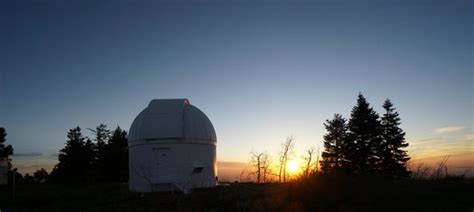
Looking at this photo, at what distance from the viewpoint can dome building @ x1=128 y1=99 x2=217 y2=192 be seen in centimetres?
2275

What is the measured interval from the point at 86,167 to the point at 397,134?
35383mm

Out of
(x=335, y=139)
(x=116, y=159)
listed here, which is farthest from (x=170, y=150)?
(x=116, y=159)

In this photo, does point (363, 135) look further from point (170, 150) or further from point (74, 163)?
point (74, 163)

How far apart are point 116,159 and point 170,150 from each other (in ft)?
84.8

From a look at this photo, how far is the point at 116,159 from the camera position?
1823 inches

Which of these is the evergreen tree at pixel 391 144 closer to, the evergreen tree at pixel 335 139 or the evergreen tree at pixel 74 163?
the evergreen tree at pixel 335 139

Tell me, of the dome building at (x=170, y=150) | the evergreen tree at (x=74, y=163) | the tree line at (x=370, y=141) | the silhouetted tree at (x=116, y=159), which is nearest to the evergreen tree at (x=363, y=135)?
the tree line at (x=370, y=141)

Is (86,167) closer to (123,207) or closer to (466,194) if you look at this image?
(123,207)

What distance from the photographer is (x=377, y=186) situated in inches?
390

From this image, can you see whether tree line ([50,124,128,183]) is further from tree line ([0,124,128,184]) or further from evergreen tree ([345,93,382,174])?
evergreen tree ([345,93,382,174])

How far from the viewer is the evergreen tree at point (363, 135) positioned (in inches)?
1254

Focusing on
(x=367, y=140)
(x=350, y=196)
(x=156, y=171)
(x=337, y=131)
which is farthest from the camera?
(x=337, y=131)

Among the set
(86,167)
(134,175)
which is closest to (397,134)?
(134,175)

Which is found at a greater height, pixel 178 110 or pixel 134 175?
pixel 178 110
